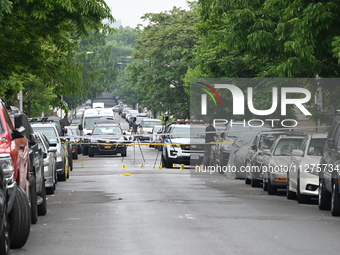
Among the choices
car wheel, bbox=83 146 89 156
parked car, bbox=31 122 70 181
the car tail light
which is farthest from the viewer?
car wheel, bbox=83 146 89 156

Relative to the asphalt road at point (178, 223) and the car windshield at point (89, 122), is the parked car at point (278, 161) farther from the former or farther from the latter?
the car windshield at point (89, 122)

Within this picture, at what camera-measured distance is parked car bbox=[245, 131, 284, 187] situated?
2489 cm

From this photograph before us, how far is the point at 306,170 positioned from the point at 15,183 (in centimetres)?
889

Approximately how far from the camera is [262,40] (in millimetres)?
23625

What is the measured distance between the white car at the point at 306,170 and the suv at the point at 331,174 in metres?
0.60

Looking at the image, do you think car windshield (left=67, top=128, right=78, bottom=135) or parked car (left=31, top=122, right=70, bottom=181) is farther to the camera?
car windshield (left=67, top=128, right=78, bottom=135)

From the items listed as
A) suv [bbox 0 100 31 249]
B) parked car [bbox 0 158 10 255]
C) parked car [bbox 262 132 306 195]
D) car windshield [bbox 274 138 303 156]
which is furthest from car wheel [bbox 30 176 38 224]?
car windshield [bbox 274 138 303 156]

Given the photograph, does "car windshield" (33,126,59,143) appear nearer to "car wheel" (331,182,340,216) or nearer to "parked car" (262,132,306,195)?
"parked car" (262,132,306,195)

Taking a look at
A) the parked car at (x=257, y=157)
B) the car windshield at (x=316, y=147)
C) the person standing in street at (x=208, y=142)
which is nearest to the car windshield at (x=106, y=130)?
the person standing in street at (x=208, y=142)

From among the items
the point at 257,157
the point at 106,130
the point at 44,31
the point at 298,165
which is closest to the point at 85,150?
the point at 106,130

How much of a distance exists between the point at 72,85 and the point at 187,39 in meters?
42.5

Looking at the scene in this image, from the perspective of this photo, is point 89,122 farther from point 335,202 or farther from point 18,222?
point 18,222

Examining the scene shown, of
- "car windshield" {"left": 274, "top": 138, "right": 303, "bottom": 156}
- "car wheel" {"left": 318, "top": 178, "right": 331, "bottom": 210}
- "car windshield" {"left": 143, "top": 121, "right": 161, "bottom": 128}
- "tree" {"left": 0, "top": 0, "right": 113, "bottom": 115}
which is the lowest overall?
"car wheel" {"left": 318, "top": 178, "right": 331, "bottom": 210}

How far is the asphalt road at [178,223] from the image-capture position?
12.1m
